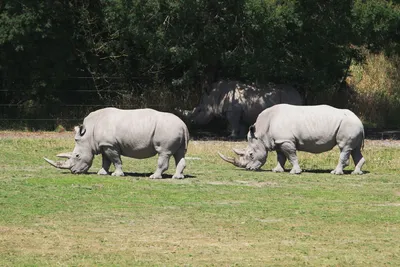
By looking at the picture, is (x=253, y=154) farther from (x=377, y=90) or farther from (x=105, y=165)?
(x=377, y=90)

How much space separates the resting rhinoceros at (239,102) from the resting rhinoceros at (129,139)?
13.7m

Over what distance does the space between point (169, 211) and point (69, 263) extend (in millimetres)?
4206

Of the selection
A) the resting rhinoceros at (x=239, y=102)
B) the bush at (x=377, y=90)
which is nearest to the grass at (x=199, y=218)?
the resting rhinoceros at (x=239, y=102)

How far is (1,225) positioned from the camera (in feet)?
48.4

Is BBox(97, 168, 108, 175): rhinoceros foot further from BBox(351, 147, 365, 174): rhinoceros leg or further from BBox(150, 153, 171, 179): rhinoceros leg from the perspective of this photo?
BBox(351, 147, 365, 174): rhinoceros leg

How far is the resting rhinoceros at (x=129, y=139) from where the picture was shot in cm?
2061

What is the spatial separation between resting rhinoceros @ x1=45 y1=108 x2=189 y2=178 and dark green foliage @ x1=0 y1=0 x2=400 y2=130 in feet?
38.4

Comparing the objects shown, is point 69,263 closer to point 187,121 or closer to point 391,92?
point 187,121

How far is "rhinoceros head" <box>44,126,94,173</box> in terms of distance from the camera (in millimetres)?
21000

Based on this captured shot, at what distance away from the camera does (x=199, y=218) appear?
616 inches

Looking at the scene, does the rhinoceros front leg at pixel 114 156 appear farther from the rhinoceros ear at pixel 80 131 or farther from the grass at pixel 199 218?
the rhinoceros ear at pixel 80 131

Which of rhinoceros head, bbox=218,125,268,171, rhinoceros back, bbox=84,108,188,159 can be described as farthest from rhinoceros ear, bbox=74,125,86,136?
rhinoceros head, bbox=218,125,268,171

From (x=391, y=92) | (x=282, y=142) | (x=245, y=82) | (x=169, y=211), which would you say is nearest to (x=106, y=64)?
(x=245, y=82)

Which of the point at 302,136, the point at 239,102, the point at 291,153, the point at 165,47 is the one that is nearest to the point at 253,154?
the point at 291,153
